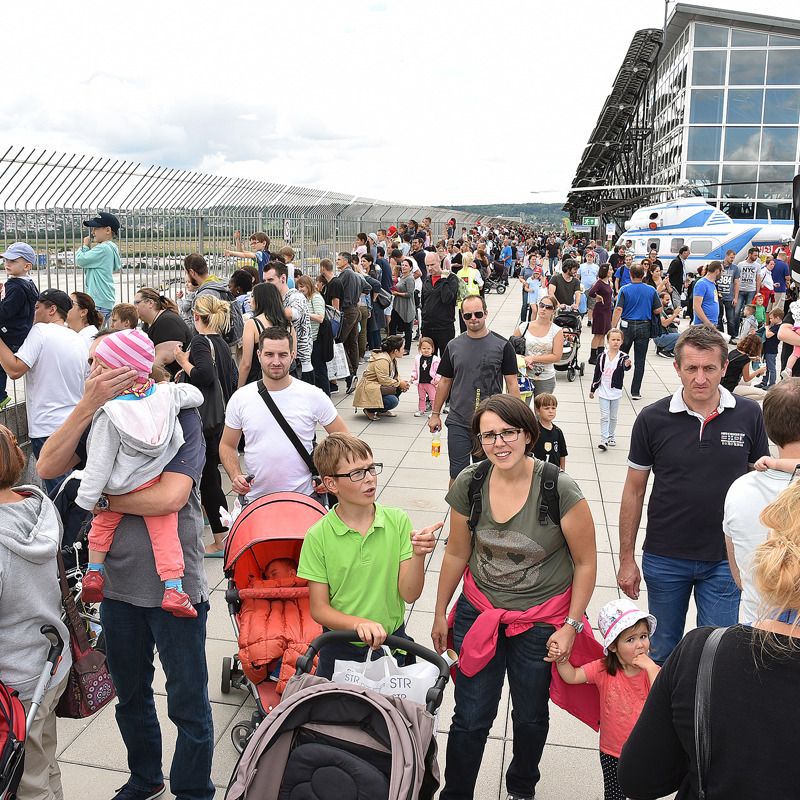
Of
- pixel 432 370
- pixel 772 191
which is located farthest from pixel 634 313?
pixel 772 191

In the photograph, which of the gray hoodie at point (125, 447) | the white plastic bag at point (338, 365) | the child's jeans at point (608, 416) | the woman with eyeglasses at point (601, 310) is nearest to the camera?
the gray hoodie at point (125, 447)

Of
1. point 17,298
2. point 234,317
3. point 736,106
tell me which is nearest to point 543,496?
point 17,298

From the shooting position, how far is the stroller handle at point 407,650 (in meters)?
2.66

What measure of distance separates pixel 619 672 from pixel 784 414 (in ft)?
4.12

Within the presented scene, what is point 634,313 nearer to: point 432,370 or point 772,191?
point 432,370

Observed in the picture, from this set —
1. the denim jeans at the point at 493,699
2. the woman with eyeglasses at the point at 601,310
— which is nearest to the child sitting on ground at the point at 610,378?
the woman with eyeglasses at the point at 601,310

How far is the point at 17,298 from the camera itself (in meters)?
6.50

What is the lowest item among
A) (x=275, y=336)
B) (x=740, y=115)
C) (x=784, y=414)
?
(x=784, y=414)

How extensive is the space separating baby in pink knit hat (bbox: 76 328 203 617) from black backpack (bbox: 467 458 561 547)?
4.03 ft

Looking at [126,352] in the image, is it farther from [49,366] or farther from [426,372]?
[426,372]

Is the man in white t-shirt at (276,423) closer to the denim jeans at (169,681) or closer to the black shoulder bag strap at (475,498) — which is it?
the denim jeans at (169,681)

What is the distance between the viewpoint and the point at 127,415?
305 cm

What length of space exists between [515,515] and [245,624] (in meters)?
1.50

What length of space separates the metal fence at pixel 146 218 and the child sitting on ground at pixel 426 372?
12.4 ft
